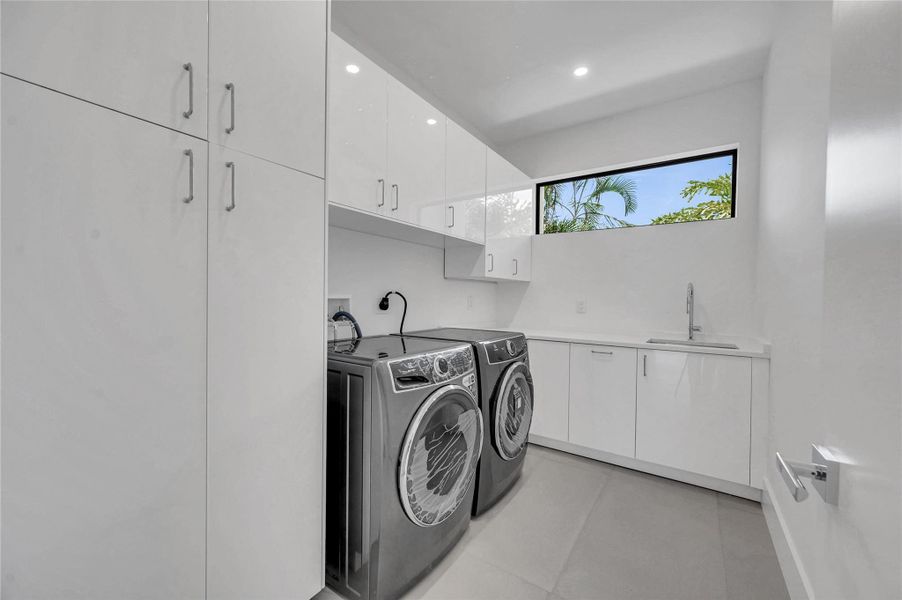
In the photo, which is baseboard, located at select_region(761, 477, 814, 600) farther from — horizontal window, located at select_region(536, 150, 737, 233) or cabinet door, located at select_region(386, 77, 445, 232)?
cabinet door, located at select_region(386, 77, 445, 232)

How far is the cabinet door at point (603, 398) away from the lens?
8.31ft

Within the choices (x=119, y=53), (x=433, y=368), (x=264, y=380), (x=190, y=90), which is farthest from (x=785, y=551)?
(x=119, y=53)

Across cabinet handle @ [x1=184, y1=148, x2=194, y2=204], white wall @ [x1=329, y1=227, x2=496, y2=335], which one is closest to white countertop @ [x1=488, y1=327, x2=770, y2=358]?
white wall @ [x1=329, y1=227, x2=496, y2=335]

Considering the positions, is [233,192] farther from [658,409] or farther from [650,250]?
[650,250]

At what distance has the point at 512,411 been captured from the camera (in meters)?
2.15

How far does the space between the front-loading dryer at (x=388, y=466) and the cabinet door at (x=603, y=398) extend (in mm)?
1378

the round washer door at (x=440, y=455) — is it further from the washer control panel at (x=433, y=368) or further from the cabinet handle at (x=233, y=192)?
the cabinet handle at (x=233, y=192)

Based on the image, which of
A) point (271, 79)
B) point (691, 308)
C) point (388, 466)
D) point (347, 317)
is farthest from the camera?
point (691, 308)

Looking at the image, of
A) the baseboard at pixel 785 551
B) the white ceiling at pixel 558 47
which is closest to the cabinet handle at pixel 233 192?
the white ceiling at pixel 558 47

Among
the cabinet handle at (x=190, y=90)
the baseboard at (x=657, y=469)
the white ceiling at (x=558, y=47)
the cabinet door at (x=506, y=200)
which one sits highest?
the white ceiling at (x=558, y=47)

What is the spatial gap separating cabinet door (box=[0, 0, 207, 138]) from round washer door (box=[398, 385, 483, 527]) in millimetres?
1176

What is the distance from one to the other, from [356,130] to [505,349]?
4.41 feet

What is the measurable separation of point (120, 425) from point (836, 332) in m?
1.42

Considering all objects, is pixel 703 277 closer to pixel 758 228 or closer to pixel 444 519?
pixel 758 228
